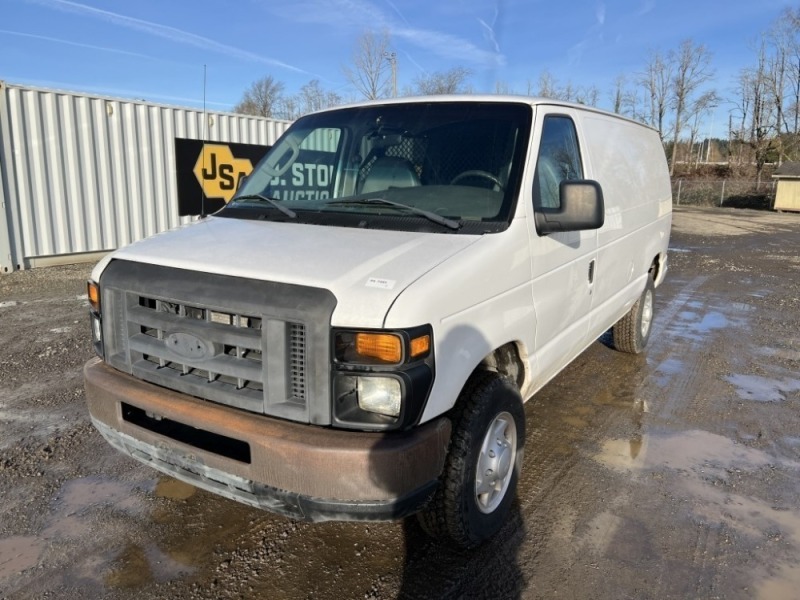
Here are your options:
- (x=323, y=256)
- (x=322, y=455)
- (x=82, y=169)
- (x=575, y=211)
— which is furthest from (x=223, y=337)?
(x=82, y=169)

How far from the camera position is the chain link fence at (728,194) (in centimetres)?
3638

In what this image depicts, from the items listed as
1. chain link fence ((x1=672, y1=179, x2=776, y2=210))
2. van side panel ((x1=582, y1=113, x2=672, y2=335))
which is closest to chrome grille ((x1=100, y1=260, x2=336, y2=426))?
van side panel ((x1=582, y1=113, x2=672, y2=335))

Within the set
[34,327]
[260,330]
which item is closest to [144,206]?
[34,327]

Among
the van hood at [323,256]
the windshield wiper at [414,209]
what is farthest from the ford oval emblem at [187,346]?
the windshield wiper at [414,209]

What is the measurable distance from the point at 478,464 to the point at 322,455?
36.5 inches

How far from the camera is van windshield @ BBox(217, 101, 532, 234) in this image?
3.12m

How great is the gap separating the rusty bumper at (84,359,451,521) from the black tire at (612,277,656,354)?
4.00 m

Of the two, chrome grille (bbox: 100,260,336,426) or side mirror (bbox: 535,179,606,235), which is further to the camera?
side mirror (bbox: 535,179,606,235)

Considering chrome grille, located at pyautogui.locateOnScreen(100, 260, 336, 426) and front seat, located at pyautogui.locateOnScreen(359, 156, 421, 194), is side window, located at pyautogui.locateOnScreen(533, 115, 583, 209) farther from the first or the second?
chrome grille, located at pyautogui.locateOnScreen(100, 260, 336, 426)

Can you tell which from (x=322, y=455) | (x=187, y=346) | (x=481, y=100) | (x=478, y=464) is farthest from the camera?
(x=481, y=100)

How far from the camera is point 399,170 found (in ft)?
11.7

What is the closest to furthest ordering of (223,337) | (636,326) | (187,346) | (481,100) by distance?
(223,337), (187,346), (481,100), (636,326)

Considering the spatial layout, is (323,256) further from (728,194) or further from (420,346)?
(728,194)

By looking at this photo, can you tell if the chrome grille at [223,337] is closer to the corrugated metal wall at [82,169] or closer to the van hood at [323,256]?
the van hood at [323,256]
